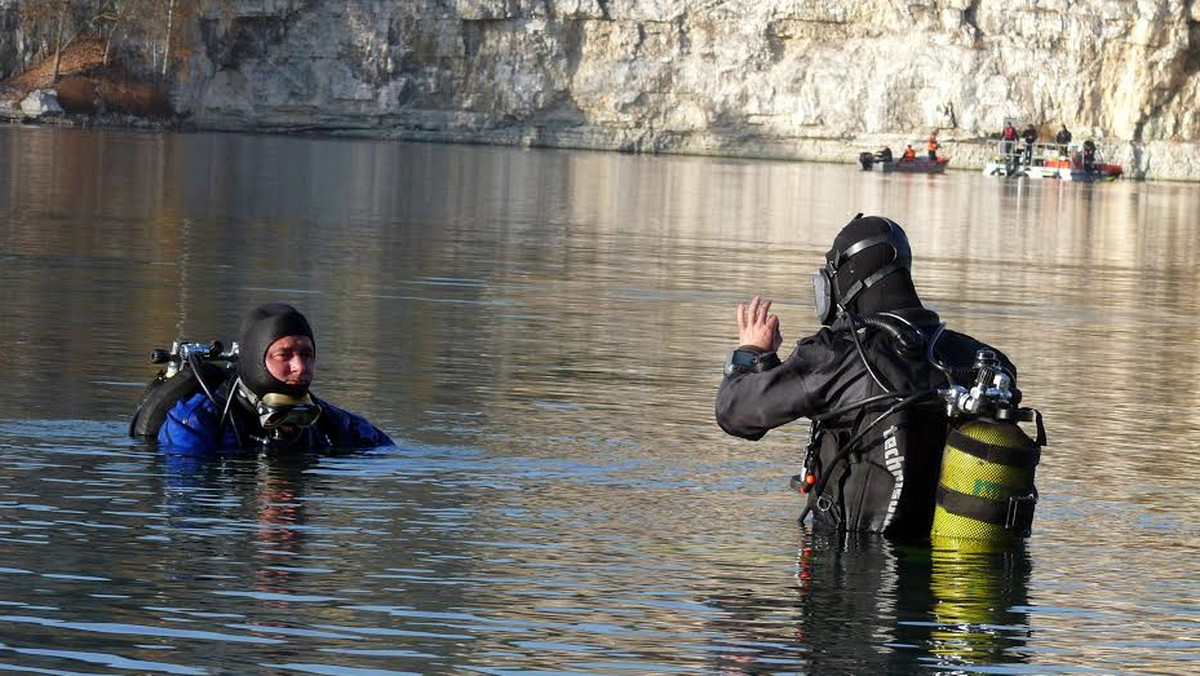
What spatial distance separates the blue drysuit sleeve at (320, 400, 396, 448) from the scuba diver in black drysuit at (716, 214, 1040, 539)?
3425 mm

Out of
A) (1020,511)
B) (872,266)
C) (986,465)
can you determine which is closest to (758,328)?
(872,266)

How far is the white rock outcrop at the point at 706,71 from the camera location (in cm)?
10400

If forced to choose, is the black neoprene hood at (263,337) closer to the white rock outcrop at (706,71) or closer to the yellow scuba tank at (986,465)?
the yellow scuba tank at (986,465)

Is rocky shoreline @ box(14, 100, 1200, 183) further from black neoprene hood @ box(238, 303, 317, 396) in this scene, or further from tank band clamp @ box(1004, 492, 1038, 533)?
tank band clamp @ box(1004, 492, 1038, 533)

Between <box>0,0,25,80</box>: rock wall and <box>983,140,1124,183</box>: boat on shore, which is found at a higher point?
<box>0,0,25,80</box>: rock wall

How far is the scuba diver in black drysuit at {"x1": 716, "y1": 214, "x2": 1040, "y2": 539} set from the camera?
911cm

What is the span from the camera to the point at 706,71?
10931 cm

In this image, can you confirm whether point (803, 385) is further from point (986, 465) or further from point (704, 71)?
point (704, 71)

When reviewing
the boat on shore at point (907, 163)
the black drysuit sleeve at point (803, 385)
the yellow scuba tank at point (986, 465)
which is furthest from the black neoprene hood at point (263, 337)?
the boat on shore at point (907, 163)

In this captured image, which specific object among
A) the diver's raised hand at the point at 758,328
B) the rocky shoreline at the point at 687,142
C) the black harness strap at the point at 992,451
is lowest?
the black harness strap at the point at 992,451

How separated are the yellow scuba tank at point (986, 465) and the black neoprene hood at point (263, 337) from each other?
12.2ft

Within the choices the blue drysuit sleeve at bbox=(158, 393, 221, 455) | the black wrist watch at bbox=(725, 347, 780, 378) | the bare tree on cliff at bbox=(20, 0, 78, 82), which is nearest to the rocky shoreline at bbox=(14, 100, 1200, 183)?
the bare tree on cliff at bbox=(20, 0, 78, 82)

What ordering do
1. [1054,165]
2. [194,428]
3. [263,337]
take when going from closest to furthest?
[263,337]
[194,428]
[1054,165]

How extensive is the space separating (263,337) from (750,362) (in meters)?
3.13
